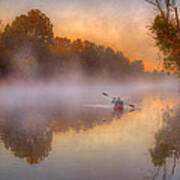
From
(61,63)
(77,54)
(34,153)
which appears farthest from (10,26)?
(34,153)

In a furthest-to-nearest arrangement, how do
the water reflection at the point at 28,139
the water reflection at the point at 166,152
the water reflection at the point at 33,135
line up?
1. the water reflection at the point at 33,135
2. the water reflection at the point at 28,139
3. the water reflection at the point at 166,152

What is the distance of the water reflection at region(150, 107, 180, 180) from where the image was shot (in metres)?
13.1

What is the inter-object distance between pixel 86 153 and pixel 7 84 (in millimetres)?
75581

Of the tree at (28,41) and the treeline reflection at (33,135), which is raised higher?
the tree at (28,41)

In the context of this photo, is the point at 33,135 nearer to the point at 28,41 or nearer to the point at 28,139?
the point at 28,139

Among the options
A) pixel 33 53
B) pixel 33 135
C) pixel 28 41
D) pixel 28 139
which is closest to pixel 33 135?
pixel 33 135

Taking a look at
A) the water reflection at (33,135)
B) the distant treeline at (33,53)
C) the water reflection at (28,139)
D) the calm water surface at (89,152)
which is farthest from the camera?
the distant treeline at (33,53)

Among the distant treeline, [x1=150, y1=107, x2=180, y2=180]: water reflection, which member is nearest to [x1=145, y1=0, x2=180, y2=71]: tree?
[x1=150, y1=107, x2=180, y2=180]: water reflection

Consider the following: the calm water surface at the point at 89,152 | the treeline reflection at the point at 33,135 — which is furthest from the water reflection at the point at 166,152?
the treeline reflection at the point at 33,135

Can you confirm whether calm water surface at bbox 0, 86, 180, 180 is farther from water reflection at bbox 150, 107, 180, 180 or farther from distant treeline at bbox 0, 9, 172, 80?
distant treeline at bbox 0, 9, 172, 80

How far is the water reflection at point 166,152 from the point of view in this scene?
1311cm

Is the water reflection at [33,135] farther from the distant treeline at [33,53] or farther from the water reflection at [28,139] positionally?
the distant treeline at [33,53]

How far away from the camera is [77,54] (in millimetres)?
138125

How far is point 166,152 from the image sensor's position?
16.0 m
